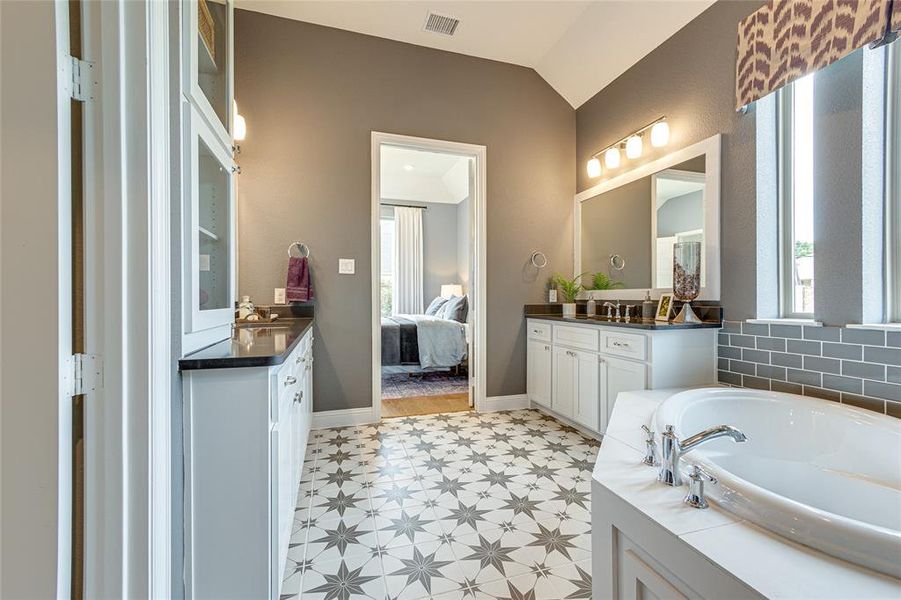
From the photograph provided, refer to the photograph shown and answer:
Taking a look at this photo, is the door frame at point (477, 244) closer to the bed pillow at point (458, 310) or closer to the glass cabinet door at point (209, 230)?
the bed pillow at point (458, 310)

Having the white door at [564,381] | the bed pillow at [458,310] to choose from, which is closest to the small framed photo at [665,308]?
the white door at [564,381]

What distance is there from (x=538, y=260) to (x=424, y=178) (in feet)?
14.5

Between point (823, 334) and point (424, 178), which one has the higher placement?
point (424, 178)

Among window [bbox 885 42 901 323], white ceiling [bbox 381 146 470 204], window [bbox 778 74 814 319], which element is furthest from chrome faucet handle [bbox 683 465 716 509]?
white ceiling [bbox 381 146 470 204]

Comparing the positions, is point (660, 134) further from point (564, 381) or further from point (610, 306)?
point (564, 381)

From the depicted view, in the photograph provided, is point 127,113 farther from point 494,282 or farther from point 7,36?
point 494,282

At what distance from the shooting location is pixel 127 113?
3.11 feet

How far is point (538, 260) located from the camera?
3686 mm

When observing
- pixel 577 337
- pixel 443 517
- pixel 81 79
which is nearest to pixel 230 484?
pixel 443 517

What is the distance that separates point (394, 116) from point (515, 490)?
9.59 feet

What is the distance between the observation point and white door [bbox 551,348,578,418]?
117 inches

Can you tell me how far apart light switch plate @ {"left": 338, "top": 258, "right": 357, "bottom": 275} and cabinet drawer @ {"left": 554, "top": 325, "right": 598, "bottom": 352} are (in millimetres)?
1704

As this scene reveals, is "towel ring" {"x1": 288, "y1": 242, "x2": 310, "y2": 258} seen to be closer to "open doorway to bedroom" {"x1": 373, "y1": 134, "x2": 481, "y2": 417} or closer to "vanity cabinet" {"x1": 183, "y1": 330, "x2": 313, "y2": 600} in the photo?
"open doorway to bedroom" {"x1": 373, "y1": 134, "x2": 481, "y2": 417}

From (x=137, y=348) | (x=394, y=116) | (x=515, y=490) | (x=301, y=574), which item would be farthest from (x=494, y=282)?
(x=137, y=348)
